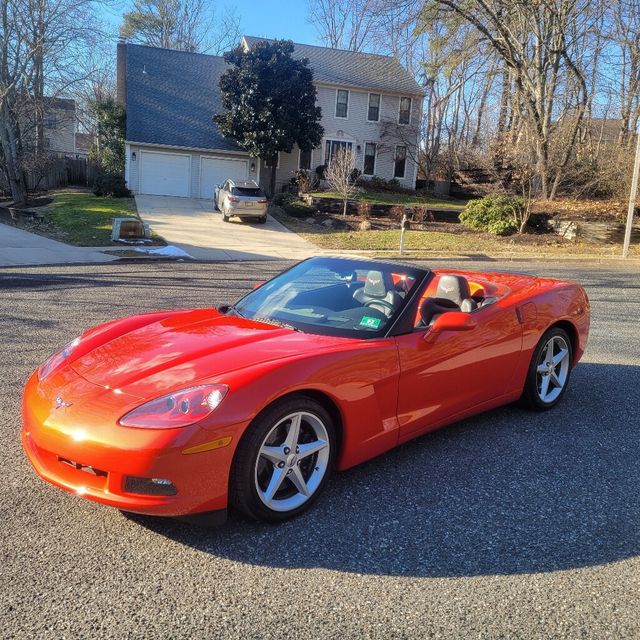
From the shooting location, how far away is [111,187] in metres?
29.9

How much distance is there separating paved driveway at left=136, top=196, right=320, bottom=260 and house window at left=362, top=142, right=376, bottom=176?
1218cm

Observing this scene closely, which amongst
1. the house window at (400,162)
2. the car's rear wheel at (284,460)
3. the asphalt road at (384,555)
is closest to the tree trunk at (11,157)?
the house window at (400,162)

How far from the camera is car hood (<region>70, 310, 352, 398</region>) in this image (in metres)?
3.05

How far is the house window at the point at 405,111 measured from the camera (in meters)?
37.3

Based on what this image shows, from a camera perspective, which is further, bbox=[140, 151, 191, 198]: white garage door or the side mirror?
bbox=[140, 151, 191, 198]: white garage door

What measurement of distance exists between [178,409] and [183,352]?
60cm

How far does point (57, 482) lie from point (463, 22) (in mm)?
28925

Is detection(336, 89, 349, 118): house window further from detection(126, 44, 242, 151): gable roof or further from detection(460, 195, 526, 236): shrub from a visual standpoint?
detection(460, 195, 526, 236): shrub

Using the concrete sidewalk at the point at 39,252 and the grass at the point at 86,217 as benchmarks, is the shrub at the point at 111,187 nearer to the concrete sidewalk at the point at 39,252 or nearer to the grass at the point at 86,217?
the grass at the point at 86,217

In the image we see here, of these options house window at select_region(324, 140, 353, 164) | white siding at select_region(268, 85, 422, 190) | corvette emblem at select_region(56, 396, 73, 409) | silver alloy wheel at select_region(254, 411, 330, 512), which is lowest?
silver alloy wheel at select_region(254, 411, 330, 512)

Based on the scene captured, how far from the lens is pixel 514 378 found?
4516 millimetres

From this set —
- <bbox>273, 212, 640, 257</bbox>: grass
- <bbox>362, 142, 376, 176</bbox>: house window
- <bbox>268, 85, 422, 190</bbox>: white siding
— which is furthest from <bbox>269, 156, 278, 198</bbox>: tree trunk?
<bbox>273, 212, 640, 257</bbox>: grass

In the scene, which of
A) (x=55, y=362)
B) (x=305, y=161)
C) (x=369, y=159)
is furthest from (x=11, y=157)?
(x=55, y=362)

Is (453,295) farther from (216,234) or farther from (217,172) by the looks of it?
(217,172)
